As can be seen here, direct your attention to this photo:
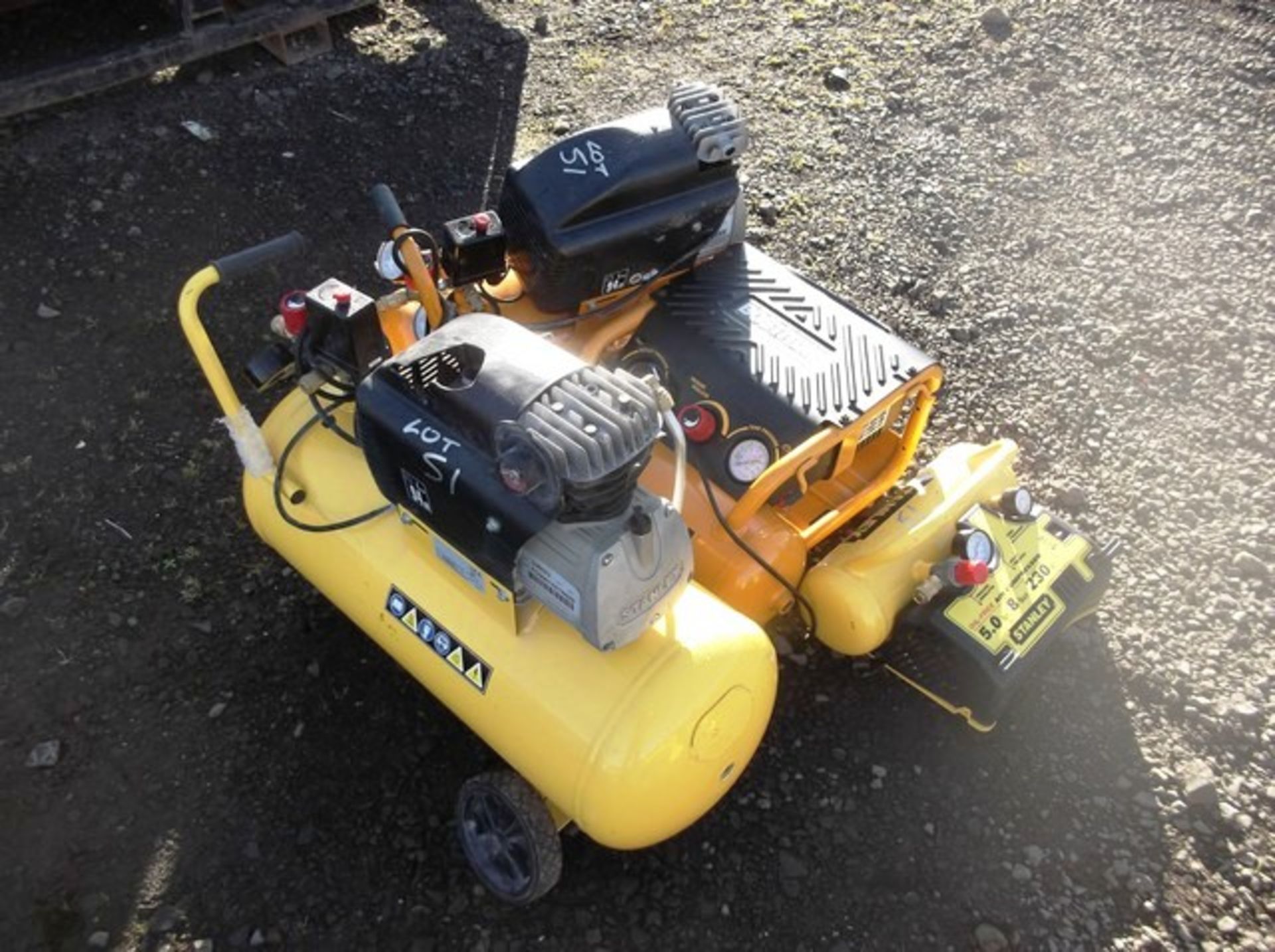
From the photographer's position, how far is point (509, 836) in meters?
2.78

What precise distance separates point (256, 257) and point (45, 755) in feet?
5.09

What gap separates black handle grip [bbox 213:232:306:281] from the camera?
8.61 ft

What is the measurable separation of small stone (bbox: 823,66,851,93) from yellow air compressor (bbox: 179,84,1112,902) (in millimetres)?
2719

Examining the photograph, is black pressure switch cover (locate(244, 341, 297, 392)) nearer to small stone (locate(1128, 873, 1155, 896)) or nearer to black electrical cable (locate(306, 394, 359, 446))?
black electrical cable (locate(306, 394, 359, 446))

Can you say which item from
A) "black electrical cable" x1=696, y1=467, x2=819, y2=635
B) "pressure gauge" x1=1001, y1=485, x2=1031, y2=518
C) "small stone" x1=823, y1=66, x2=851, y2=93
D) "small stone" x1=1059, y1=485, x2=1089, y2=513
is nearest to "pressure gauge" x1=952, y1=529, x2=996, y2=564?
"pressure gauge" x1=1001, y1=485, x2=1031, y2=518

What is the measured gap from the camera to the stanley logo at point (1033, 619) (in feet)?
9.90

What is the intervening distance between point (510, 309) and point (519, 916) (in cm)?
171

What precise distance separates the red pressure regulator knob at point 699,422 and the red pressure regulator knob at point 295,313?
102cm

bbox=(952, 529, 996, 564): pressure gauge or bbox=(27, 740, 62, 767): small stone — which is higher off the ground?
bbox=(952, 529, 996, 564): pressure gauge

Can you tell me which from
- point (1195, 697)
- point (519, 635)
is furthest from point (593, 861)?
point (1195, 697)

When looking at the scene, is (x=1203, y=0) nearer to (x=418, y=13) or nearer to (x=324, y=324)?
(x=418, y=13)

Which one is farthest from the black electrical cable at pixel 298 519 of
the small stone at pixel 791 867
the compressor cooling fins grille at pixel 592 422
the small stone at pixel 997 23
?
the small stone at pixel 997 23

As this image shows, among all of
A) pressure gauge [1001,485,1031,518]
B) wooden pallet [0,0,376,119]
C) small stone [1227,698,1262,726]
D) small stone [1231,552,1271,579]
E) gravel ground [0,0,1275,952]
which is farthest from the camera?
wooden pallet [0,0,376,119]

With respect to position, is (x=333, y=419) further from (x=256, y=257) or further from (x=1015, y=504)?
(x=1015, y=504)
